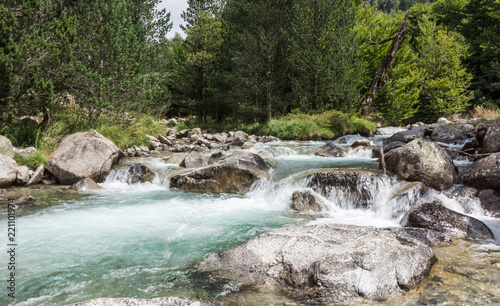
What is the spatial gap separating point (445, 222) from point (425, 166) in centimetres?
222

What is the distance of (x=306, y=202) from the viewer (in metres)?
7.02

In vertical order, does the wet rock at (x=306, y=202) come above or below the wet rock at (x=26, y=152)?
below

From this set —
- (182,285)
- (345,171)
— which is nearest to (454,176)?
(345,171)

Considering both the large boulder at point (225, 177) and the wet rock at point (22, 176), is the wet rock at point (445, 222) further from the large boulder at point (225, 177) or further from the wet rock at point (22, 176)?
the wet rock at point (22, 176)

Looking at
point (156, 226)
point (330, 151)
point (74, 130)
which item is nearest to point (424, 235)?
point (156, 226)

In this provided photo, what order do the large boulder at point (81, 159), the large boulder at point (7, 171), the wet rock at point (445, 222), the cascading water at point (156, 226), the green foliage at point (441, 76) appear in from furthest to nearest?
the green foliage at point (441, 76)
the large boulder at point (81, 159)
the large boulder at point (7, 171)
the wet rock at point (445, 222)
the cascading water at point (156, 226)

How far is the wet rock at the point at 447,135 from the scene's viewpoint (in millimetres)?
13086

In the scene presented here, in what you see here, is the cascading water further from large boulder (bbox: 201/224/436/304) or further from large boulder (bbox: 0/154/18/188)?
large boulder (bbox: 0/154/18/188)

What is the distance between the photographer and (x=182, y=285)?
3438 mm

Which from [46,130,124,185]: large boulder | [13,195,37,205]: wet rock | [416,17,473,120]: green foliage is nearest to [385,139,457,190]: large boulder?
[46,130,124,185]: large boulder

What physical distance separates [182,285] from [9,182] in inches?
290

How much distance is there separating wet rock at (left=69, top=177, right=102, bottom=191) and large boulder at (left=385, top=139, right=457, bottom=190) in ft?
27.1

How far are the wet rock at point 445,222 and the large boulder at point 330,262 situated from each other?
61.5 inches

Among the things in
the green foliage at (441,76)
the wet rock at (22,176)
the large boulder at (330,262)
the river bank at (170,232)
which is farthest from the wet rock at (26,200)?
the green foliage at (441,76)
